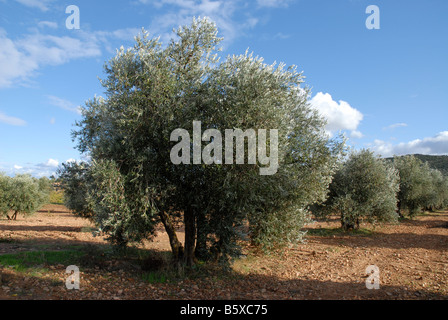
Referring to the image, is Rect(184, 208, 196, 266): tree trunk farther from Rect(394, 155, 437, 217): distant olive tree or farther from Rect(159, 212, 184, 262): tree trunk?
Rect(394, 155, 437, 217): distant olive tree

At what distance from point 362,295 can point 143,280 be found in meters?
7.01

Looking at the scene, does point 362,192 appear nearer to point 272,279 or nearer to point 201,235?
point 272,279

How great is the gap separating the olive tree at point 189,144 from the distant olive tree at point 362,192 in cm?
1306

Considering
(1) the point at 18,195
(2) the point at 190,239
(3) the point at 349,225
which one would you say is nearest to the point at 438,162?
(3) the point at 349,225

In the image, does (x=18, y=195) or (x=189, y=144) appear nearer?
(x=189, y=144)

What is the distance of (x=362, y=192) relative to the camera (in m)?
22.1

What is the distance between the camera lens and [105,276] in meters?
9.74

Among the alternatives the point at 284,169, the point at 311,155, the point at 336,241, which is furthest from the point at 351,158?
the point at 284,169

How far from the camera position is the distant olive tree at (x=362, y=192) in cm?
2148

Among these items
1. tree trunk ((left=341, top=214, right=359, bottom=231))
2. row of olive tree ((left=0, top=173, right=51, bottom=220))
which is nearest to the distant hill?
tree trunk ((left=341, top=214, right=359, bottom=231))

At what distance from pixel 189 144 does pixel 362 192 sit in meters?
18.2

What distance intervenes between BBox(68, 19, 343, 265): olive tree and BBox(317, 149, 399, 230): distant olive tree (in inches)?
514

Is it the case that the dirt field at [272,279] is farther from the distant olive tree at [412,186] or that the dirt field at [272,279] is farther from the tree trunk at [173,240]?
the distant olive tree at [412,186]

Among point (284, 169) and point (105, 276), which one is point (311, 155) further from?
point (105, 276)
